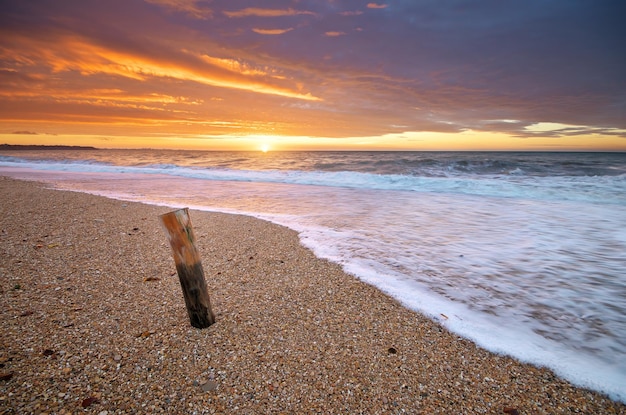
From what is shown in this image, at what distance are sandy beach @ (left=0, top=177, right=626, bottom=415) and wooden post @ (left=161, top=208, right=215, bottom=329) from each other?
161mm

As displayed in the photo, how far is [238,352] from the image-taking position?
263cm

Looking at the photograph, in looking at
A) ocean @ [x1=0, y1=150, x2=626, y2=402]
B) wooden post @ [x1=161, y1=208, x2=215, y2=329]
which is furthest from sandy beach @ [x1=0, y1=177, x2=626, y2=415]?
ocean @ [x1=0, y1=150, x2=626, y2=402]

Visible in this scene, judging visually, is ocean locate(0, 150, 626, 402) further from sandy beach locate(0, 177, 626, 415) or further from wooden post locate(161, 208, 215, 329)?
wooden post locate(161, 208, 215, 329)

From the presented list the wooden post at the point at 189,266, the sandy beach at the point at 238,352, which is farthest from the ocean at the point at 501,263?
the wooden post at the point at 189,266

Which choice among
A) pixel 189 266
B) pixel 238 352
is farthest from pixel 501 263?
pixel 189 266

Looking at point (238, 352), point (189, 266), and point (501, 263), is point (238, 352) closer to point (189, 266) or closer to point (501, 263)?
point (189, 266)

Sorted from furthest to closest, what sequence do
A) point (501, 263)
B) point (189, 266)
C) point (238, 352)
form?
point (501, 263) → point (189, 266) → point (238, 352)

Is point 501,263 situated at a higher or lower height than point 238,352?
lower

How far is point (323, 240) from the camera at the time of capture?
610 centimetres

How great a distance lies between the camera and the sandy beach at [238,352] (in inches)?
85.0

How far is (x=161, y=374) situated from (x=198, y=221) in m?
5.25

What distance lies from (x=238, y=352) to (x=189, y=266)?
0.93m

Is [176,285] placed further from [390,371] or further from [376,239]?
[376,239]

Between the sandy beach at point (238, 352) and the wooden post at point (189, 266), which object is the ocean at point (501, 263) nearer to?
the sandy beach at point (238, 352)
